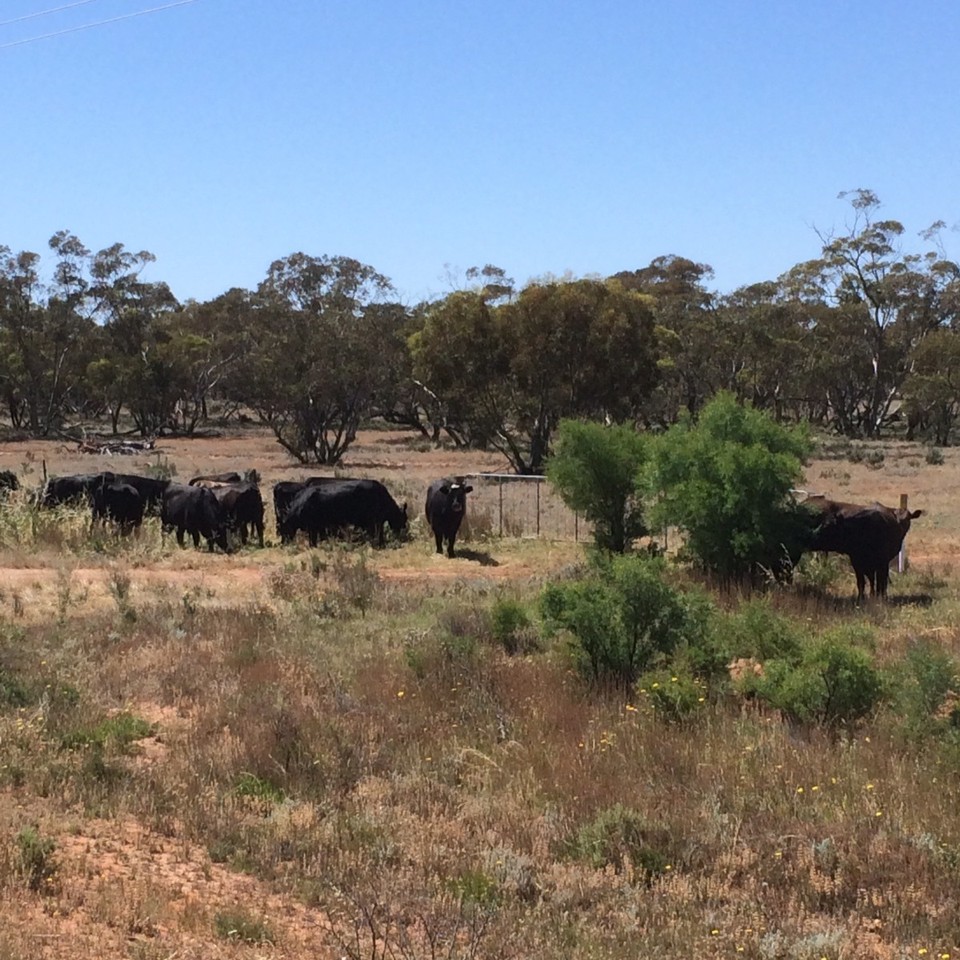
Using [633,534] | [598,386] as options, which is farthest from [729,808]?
[598,386]

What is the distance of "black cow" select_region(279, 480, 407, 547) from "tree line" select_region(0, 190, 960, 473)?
2084 centimetres

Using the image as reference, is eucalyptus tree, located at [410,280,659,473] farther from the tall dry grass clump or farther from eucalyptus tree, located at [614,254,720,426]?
the tall dry grass clump

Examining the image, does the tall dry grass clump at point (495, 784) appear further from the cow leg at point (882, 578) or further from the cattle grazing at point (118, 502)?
the cattle grazing at point (118, 502)

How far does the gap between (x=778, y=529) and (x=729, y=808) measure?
9383 mm

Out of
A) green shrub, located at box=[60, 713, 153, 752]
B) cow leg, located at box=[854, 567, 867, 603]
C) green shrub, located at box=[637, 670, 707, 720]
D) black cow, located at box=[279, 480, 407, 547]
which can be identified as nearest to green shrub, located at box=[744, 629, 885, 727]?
green shrub, located at box=[637, 670, 707, 720]

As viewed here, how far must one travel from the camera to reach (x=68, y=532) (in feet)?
68.6

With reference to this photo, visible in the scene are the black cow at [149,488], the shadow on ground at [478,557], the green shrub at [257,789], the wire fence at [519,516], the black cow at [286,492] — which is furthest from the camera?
the black cow at [149,488]

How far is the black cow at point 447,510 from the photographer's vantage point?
21.3 m

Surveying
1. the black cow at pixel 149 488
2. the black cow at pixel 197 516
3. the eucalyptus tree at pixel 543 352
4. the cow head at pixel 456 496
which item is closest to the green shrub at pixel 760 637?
the cow head at pixel 456 496

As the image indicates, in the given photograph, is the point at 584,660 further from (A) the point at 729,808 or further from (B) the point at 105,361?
(B) the point at 105,361

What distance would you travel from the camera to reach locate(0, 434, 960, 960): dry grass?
5906mm

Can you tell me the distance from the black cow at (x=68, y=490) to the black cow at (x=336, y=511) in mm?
3946

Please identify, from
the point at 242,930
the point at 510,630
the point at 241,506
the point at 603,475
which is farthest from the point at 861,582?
the point at 242,930

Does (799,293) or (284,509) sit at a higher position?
(799,293)
